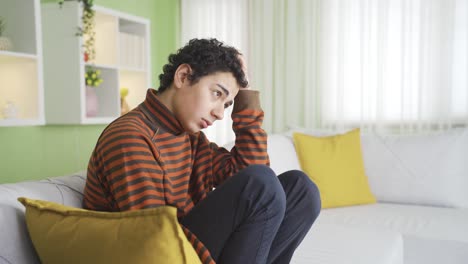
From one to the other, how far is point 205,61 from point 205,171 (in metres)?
0.36

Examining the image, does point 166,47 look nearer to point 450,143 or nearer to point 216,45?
point 450,143

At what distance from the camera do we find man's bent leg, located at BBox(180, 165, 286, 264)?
1.00 metres

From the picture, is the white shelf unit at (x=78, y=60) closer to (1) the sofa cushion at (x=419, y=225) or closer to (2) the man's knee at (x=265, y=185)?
(1) the sofa cushion at (x=419, y=225)

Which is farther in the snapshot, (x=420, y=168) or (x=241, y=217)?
(x=420, y=168)

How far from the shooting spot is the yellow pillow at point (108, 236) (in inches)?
28.9

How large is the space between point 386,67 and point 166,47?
6.10 ft

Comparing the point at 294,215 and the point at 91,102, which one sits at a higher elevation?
the point at 91,102

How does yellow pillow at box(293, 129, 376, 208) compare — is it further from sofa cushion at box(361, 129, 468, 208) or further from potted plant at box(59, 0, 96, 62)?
potted plant at box(59, 0, 96, 62)

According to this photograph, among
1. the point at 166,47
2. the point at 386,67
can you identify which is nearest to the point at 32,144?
the point at 166,47

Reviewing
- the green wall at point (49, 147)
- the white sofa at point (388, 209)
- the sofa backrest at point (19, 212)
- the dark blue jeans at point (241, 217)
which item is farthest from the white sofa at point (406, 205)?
the green wall at point (49, 147)

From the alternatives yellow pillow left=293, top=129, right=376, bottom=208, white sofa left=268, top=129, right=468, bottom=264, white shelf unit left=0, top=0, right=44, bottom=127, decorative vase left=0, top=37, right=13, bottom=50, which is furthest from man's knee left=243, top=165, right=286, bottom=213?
decorative vase left=0, top=37, right=13, bottom=50

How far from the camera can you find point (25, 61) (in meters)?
2.23

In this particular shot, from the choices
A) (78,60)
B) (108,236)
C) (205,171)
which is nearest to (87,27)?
(78,60)

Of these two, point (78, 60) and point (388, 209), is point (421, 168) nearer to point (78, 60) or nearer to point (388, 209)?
point (388, 209)
